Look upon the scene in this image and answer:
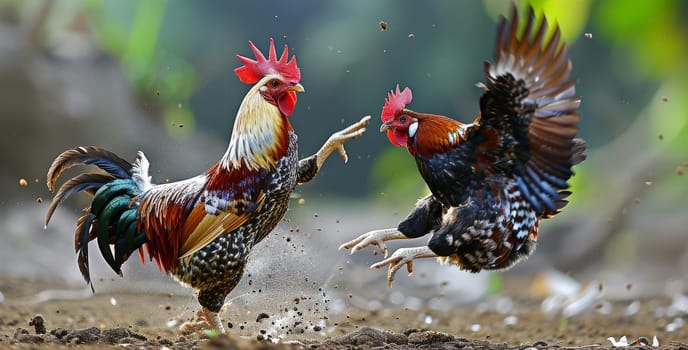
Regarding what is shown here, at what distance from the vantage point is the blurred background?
8.21 meters

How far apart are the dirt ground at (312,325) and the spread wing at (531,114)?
0.87 metres

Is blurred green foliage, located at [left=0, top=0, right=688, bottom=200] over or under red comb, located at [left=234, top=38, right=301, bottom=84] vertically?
over

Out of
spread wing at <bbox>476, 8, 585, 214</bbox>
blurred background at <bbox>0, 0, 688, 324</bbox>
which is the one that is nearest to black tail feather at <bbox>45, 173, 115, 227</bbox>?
spread wing at <bbox>476, 8, 585, 214</bbox>

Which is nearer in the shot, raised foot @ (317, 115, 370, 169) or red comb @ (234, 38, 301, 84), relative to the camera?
red comb @ (234, 38, 301, 84)

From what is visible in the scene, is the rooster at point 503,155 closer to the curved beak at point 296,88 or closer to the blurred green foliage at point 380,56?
the curved beak at point 296,88

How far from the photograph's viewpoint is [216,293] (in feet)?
12.7

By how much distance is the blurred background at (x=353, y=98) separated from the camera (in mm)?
8211

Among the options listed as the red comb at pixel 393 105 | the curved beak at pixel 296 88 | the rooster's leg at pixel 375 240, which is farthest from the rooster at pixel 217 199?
the rooster's leg at pixel 375 240

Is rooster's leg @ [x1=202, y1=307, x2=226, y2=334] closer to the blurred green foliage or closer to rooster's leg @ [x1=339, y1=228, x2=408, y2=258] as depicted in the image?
rooster's leg @ [x1=339, y1=228, x2=408, y2=258]

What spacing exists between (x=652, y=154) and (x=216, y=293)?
607 cm

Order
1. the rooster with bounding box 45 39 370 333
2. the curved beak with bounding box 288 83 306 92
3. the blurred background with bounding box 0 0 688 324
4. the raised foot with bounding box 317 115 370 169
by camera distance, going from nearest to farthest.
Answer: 1. the rooster with bounding box 45 39 370 333
2. the curved beak with bounding box 288 83 306 92
3. the raised foot with bounding box 317 115 370 169
4. the blurred background with bounding box 0 0 688 324

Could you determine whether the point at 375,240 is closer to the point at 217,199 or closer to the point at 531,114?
the point at 217,199

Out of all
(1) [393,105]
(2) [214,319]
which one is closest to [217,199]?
(2) [214,319]

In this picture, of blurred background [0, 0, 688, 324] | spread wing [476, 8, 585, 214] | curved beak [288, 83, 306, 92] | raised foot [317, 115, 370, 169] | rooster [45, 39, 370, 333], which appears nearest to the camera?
spread wing [476, 8, 585, 214]
